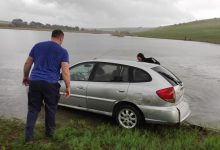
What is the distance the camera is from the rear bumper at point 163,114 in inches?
265

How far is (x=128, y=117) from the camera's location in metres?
7.12

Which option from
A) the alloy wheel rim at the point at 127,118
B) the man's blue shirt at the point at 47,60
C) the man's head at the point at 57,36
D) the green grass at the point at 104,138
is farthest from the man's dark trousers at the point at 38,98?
the alloy wheel rim at the point at 127,118

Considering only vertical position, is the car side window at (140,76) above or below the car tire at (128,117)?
above

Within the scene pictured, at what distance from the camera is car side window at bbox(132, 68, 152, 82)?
23.1 ft

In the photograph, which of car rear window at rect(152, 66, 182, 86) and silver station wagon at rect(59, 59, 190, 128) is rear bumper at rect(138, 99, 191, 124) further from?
car rear window at rect(152, 66, 182, 86)

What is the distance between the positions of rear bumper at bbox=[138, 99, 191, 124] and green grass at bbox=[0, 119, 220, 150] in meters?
0.26

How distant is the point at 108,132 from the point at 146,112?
0.92 meters

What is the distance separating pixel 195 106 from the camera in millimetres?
10500

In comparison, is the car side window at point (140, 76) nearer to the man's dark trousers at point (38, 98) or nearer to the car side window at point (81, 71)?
the car side window at point (81, 71)

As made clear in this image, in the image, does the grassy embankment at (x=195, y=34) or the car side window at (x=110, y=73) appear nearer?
the car side window at (x=110, y=73)

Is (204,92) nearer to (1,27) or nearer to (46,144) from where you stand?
(46,144)

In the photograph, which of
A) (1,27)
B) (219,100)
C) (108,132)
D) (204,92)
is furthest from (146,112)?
(1,27)

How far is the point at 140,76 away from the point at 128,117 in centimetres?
87

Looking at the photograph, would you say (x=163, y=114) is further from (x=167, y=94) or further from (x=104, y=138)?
(x=104, y=138)
